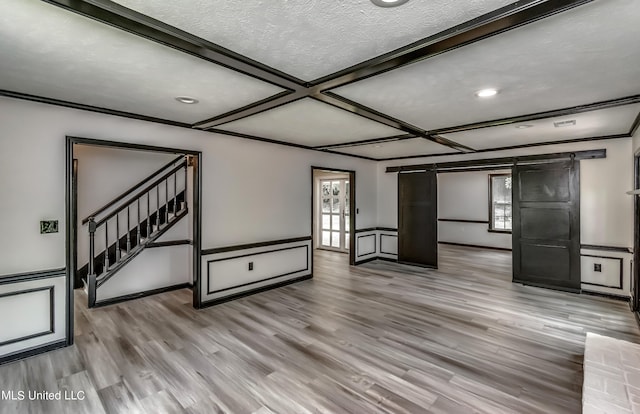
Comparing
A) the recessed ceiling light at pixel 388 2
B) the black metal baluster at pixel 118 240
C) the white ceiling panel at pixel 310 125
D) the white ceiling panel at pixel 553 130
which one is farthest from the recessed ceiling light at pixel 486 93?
the black metal baluster at pixel 118 240

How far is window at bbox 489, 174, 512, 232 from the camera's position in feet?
28.6

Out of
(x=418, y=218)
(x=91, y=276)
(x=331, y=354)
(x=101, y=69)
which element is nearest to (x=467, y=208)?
(x=418, y=218)

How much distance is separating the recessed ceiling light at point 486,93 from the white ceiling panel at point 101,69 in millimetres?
1806

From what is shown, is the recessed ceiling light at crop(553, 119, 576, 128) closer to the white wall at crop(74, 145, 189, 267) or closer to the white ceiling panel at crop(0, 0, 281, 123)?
the white ceiling panel at crop(0, 0, 281, 123)

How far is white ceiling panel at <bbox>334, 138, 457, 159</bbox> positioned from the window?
3791 mm

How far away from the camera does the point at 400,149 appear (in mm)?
5879

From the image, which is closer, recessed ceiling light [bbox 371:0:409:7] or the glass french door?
recessed ceiling light [bbox 371:0:409:7]

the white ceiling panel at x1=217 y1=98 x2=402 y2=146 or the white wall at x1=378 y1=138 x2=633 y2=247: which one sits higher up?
the white ceiling panel at x1=217 y1=98 x2=402 y2=146

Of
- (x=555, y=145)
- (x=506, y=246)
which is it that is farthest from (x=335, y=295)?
(x=506, y=246)

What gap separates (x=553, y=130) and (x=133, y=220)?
6.32 meters

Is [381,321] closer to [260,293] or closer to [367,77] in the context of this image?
[260,293]

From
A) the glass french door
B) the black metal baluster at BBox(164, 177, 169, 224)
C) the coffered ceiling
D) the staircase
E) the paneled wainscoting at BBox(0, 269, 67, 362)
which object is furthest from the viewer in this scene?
the glass french door

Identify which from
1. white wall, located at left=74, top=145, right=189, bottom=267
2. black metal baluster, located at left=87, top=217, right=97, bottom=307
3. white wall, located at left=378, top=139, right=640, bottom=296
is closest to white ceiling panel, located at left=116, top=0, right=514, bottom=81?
black metal baluster, located at left=87, top=217, right=97, bottom=307

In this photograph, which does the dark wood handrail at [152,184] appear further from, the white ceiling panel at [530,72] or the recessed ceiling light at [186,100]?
the white ceiling panel at [530,72]
